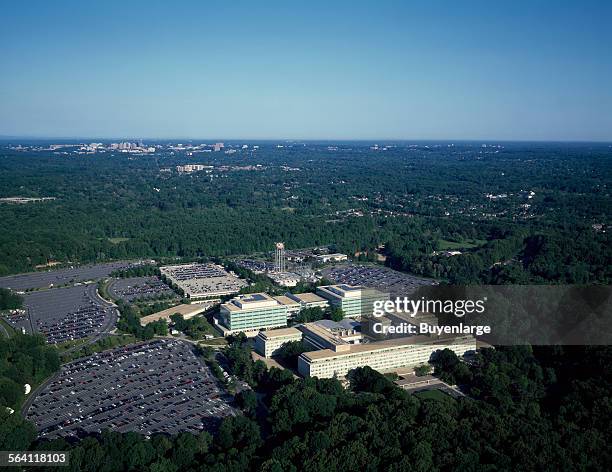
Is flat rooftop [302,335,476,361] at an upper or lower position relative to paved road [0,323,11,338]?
upper

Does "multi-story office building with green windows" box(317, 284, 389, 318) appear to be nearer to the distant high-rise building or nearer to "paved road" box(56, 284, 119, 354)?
the distant high-rise building

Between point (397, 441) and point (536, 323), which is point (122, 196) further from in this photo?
point (397, 441)

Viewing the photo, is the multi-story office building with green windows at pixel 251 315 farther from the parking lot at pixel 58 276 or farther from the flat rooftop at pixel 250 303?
the parking lot at pixel 58 276

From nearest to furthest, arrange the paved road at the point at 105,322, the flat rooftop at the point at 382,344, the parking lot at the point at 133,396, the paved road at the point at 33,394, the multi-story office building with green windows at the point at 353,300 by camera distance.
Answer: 1. the parking lot at the point at 133,396
2. the paved road at the point at 33,394
3. the flat rooftop at the point at 382,344
4. the paved road at the point at 105,322
5. the multi-story office building with green windows at the point at 353,300

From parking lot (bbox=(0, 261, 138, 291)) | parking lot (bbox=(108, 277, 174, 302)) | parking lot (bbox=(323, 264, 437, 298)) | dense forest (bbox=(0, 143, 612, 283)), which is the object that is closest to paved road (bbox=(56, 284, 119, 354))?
parking lot (bbox=(108, 277, 174, 302))

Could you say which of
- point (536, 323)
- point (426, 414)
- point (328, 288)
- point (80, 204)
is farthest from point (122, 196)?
point (426, 414)

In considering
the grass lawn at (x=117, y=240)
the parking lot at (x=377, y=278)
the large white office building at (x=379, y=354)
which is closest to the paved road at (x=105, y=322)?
the large white office building at (x=379, y=354)
